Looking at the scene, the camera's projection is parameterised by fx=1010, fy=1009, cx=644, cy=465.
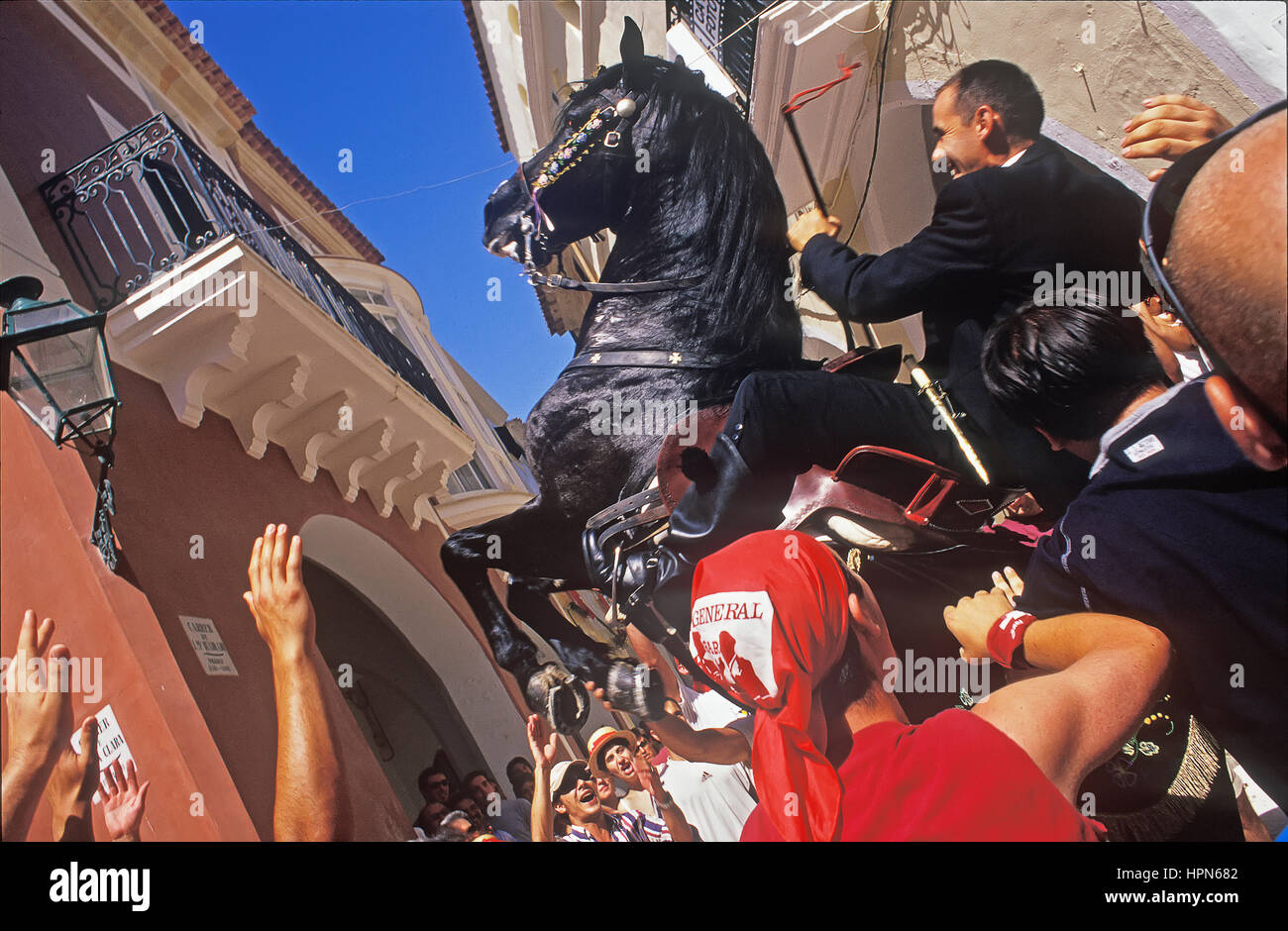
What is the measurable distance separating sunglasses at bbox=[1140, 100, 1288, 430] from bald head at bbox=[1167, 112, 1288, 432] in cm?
2

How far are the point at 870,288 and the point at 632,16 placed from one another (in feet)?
4.86

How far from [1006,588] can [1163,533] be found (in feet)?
1.73

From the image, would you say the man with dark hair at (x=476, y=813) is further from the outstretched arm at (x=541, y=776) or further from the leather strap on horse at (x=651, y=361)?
the leather strap on horse at (x=651, y=361)

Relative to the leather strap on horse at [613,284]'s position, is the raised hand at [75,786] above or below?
below

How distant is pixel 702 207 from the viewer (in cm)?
400

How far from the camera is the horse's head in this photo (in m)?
4.01

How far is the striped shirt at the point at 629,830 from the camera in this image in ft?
12.9

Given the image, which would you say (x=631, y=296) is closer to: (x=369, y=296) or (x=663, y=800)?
(x=369, y=296)

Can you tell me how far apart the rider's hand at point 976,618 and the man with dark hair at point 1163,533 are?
0.27 feet

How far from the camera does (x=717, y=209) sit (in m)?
3.98

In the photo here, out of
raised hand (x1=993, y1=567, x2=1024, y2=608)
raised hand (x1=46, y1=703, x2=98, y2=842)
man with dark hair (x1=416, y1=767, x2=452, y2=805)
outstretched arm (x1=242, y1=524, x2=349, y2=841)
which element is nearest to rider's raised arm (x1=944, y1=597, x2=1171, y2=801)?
raised hand (x1=993, y1=567, x2=1024, y2=608)

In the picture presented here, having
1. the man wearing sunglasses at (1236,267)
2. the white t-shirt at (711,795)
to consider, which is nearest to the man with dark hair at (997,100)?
the man wearing sunglasses at (1236,267)

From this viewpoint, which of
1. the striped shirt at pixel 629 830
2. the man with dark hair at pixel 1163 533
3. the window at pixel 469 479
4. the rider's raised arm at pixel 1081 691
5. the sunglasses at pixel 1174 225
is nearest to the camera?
the sunglasses at pixel 1174 225
